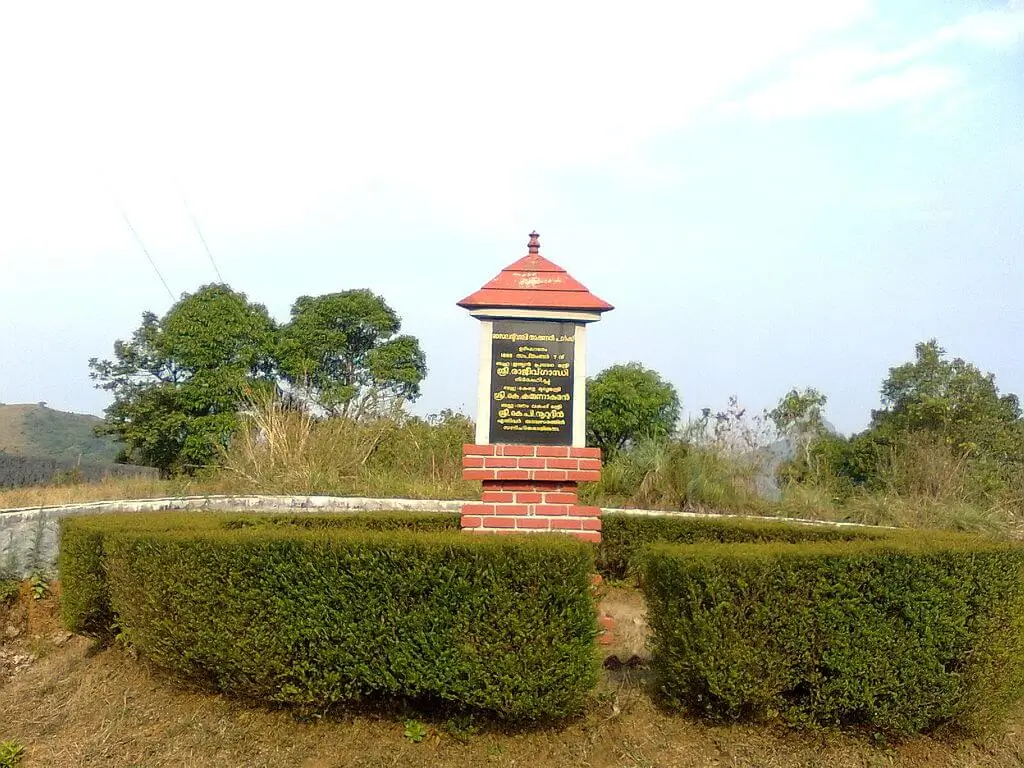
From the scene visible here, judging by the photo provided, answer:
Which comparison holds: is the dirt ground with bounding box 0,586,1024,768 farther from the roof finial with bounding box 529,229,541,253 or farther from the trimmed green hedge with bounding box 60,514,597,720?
the roof finial with bounding box 529,229,541,253

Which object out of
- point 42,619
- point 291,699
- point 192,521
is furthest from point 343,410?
point 291,699

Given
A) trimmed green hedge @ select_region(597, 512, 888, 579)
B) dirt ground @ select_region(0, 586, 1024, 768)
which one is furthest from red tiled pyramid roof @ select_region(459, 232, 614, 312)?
trimmed green hedge @ select_region(597, 512, 888, 579)

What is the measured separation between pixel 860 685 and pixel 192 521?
420 cm

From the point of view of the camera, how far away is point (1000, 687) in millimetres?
3967

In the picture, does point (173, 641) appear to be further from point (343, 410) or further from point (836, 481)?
point (836, 481)

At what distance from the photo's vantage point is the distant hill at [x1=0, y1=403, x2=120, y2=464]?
4791cm

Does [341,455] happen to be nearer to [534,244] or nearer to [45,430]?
[534,244]

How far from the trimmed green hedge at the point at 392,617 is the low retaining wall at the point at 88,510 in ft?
9.91

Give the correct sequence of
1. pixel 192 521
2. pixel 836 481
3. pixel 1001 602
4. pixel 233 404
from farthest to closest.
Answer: pixel 233 404 < pixel 836 481 < pixel 192 521 < pixel 1001 602

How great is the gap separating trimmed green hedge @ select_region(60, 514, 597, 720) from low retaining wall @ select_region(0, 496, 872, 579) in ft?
9.91

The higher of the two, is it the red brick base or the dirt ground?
the red brick base

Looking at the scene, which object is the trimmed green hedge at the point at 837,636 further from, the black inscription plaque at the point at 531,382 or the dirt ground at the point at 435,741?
the black inscription plaque at the point at 531,382

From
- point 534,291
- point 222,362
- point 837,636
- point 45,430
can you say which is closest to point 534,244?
point 534,291

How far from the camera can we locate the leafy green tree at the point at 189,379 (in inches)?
960
